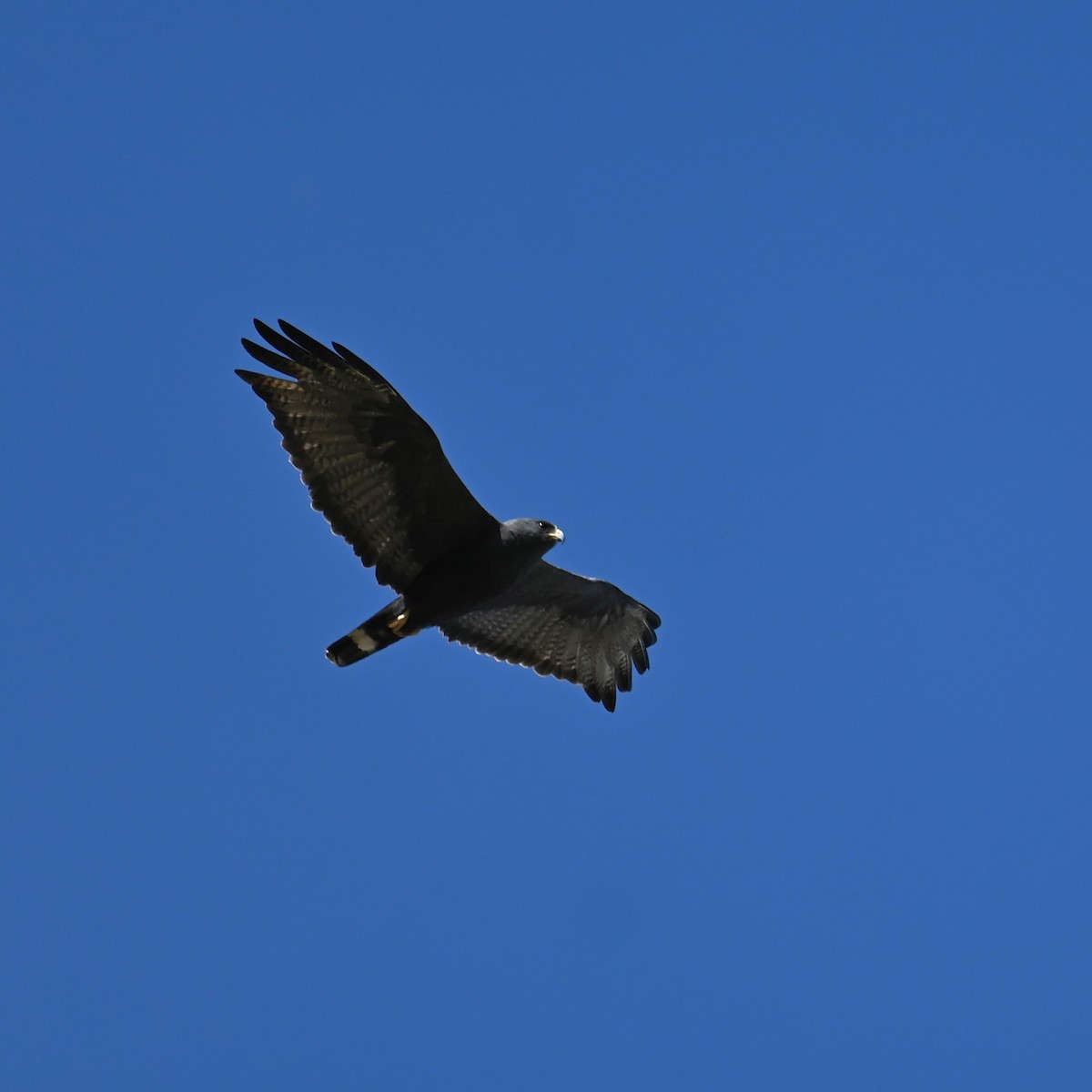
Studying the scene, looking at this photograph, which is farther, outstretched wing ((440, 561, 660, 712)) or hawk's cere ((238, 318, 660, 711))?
outstretched wing ((440, 561, 660, 712))

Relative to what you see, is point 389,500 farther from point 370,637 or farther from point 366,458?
point 370,637

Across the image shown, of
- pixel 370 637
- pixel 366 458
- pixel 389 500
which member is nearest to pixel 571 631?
pixel 370 637

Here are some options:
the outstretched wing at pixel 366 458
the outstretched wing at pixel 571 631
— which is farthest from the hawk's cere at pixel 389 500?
the outstretched wing at pixel 571 631

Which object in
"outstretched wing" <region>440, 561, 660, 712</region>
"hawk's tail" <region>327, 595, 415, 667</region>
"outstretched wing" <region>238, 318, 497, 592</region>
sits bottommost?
"hawk's tail" <region>327, 595, 415, 667</region>

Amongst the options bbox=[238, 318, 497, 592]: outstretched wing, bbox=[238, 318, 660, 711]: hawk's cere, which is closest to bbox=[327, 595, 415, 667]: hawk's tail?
bbox=[238, 318, 660, 711]: hawk's cere

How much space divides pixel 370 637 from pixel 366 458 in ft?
5.73

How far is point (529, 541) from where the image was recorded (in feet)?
41.8

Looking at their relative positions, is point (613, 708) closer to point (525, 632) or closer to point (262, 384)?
point (525, 632)

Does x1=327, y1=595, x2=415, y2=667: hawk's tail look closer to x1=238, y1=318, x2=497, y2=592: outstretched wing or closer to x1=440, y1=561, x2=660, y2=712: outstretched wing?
x1=238, y1=318, x2=497, y2=592: outstretched wing

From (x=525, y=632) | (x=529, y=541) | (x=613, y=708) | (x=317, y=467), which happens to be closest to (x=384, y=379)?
(x=317, y=467)

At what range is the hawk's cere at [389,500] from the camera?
12.4m

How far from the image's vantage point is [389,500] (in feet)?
42.1

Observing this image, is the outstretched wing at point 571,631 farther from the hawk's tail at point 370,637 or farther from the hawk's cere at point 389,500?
the hawk's tail at point 370,637

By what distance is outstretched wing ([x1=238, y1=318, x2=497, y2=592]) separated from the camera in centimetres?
1230
